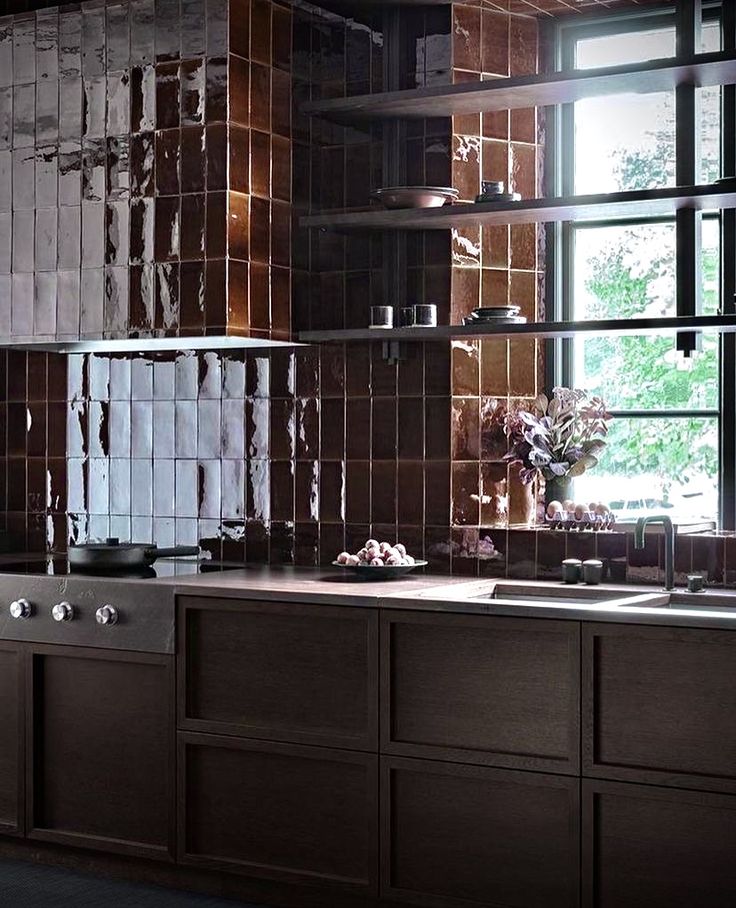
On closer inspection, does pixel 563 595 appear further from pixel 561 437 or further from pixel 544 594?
pixel 561 437

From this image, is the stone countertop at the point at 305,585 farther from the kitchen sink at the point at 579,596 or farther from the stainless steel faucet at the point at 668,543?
the stainless steel faucet at the point at 668,543

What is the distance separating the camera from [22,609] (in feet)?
13.2

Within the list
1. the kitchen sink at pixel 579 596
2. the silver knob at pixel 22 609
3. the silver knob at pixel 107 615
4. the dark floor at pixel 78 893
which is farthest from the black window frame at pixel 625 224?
the dark floor at pixel 78 893

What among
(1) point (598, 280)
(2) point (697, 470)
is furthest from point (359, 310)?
(2) point (697, 470)

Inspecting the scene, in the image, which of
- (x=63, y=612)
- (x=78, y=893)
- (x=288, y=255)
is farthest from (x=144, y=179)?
(x=78, y=893)

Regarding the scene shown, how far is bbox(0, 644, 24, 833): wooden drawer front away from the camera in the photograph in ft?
13.3

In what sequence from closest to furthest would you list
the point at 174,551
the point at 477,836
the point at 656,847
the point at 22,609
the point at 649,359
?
the point at 656,847, the point at 477,836, the point at 22,609, the point at 649,359, the point at 174,551

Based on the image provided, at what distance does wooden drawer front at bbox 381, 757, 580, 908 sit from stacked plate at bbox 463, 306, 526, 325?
127cm

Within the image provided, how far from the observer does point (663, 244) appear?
4238 mm

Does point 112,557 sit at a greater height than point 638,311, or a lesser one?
lesser

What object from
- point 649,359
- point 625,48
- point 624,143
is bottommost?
point 649,359

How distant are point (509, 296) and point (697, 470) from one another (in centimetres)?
77

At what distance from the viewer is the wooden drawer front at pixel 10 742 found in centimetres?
405

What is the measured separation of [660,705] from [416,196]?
5.48ft
